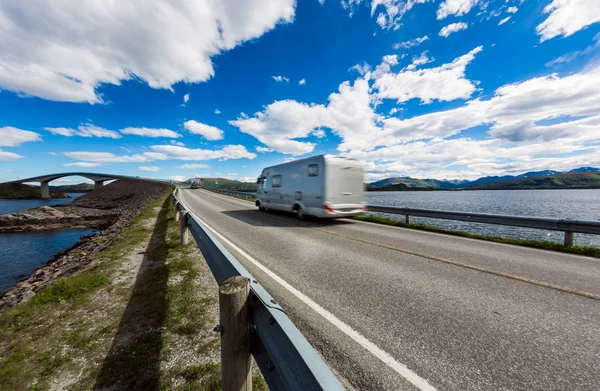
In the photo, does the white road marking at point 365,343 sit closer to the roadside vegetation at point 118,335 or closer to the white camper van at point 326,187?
the roadside vegetation at point 118,335

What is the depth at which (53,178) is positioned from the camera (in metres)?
83.9

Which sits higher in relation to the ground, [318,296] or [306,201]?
[306,201]

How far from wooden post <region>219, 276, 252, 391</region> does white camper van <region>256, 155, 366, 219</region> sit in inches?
356

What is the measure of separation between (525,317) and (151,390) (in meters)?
4.63

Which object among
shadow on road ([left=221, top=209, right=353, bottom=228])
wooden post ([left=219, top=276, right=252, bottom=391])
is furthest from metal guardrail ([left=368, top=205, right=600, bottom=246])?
wooden post ([left=219, top=276, right=252, bottom=391])

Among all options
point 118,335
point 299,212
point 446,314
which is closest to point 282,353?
point 118,335

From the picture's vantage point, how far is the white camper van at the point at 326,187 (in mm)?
10570

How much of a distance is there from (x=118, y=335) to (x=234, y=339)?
7.81 ft

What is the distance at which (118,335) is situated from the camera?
2.96 metres

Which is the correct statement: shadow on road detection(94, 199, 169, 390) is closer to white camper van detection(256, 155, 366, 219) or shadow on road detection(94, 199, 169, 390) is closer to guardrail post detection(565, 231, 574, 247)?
white camper van detection(256, 155, 366, 219)

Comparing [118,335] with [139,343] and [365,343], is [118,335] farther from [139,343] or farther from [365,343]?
[365,343]

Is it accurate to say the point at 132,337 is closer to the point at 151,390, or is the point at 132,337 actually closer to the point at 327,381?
the point at 151,390

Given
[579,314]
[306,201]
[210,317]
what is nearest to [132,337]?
[210,317]

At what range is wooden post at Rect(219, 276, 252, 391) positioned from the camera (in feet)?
5.19
